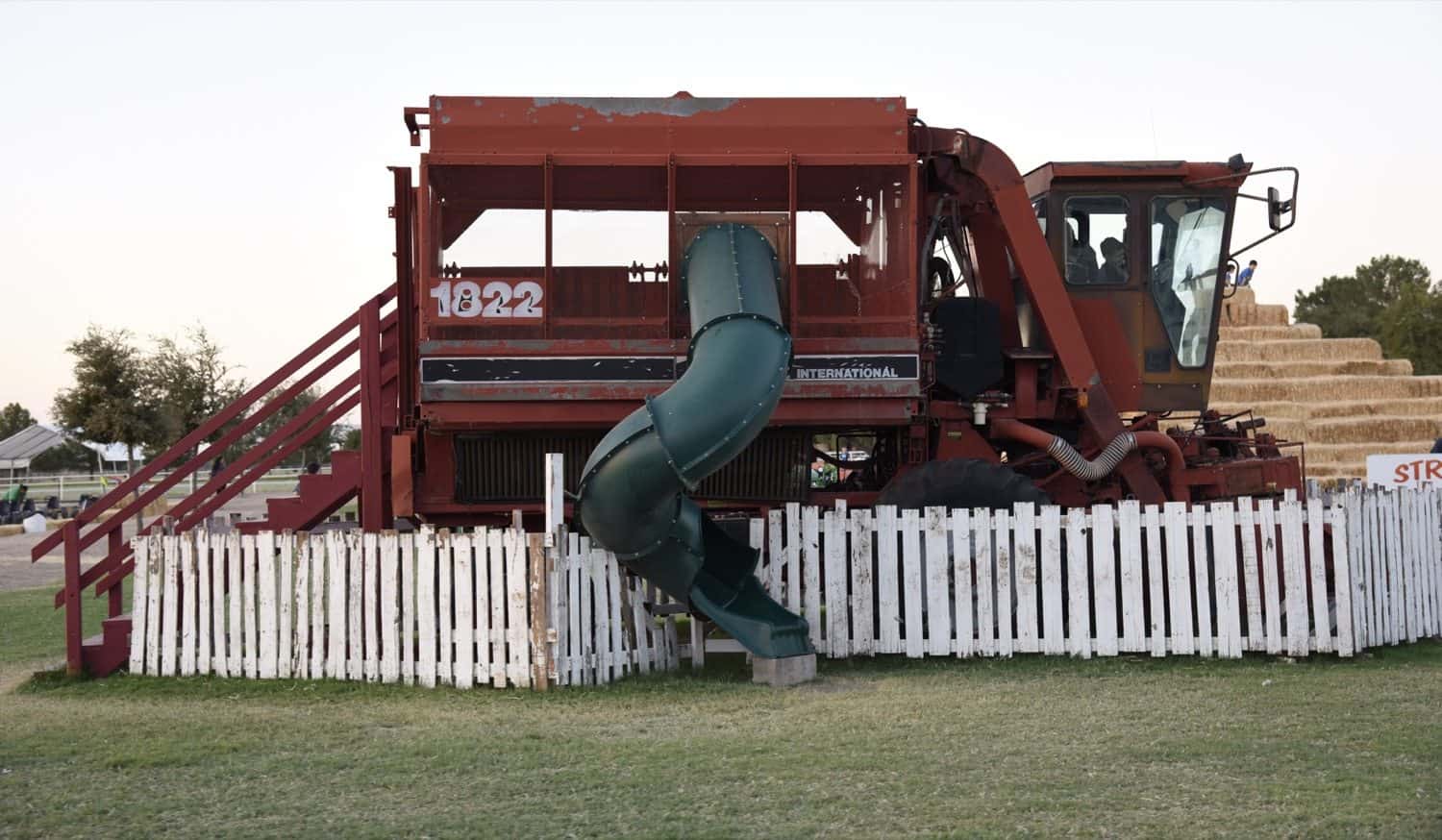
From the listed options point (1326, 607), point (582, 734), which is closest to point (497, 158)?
point (582, 734)

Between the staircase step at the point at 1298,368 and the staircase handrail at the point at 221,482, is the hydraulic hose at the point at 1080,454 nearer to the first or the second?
the staircase handrail at the point at 221,482

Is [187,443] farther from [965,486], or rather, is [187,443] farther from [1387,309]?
[1387,309]

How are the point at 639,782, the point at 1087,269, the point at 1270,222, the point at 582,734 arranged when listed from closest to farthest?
the point at 639,782
the point at 582,734
the point at 1270,222
the point at 1087,269

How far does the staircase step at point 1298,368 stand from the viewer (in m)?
38.9

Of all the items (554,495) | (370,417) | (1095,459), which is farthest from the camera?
(1095,459)

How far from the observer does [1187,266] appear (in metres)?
14.3

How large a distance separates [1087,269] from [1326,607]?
419 centimetres

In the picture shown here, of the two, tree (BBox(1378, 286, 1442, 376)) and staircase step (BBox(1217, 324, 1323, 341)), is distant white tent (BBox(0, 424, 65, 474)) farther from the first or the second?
tree (BBox(1378, 286, 1442, 376))

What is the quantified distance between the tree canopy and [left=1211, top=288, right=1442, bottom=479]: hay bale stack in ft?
113

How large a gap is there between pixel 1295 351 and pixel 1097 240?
2852 cm

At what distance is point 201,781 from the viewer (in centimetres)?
760

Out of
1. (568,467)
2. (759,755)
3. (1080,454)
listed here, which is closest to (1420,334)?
(1080,454)

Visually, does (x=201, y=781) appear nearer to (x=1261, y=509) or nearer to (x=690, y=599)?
(x=690, y=599)

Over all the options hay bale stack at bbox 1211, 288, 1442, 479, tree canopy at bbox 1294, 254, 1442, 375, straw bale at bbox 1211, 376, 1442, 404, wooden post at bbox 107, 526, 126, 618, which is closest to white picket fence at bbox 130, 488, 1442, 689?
wooden post at bbox 107, 526, 126, 618
